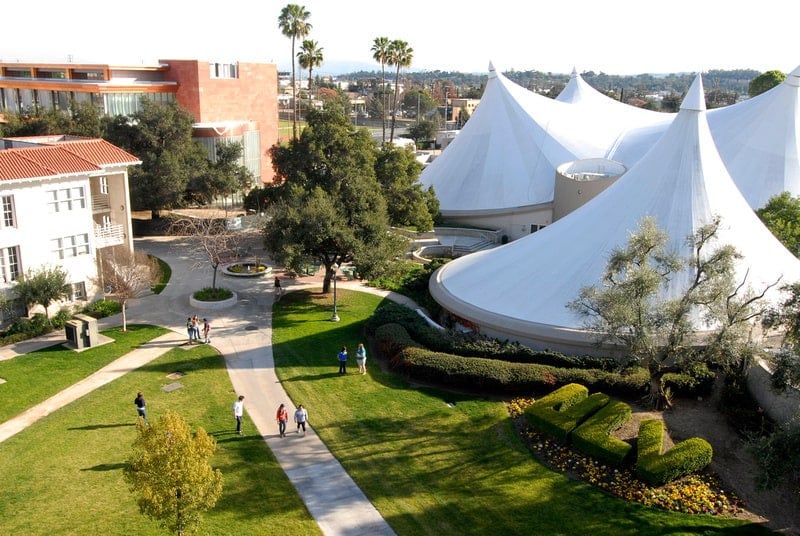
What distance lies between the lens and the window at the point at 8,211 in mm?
27719

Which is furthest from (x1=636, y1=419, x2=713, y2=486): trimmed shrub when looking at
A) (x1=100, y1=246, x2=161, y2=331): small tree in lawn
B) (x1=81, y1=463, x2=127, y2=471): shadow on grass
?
(x1=100, y1=246, x2=161, y2=331): small tree in lawn

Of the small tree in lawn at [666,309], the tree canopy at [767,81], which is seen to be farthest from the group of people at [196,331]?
the tree canopy at [767,81]

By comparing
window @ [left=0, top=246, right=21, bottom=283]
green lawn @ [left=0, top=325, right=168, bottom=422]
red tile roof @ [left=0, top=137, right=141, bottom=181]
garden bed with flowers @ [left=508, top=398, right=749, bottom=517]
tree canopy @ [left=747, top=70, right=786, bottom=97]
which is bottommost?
green lawn @ [left=0, top=325, right=168, bottom=422]

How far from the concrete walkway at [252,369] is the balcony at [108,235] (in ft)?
10.8

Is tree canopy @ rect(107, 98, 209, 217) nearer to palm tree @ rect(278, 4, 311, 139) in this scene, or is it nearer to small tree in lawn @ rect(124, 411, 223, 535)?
palm tree @ rect(278, 4, 311, 139)

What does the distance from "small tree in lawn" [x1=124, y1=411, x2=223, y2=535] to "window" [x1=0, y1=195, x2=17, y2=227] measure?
18.8m

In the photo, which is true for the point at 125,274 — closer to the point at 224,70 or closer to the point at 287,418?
the point at 287,418

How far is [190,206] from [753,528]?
44532 mm

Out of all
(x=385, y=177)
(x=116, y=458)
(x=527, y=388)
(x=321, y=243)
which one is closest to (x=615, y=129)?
(x=385, y=177)

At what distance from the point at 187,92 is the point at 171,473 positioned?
46595 millimetres

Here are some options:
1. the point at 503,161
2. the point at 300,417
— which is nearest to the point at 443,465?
the point at 300,417

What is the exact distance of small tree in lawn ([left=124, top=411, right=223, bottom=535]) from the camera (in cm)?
1302

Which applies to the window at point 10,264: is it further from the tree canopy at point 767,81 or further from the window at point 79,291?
the tree canopy at point 767,81

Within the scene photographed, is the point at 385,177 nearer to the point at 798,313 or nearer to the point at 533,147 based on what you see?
the point at 533,147
